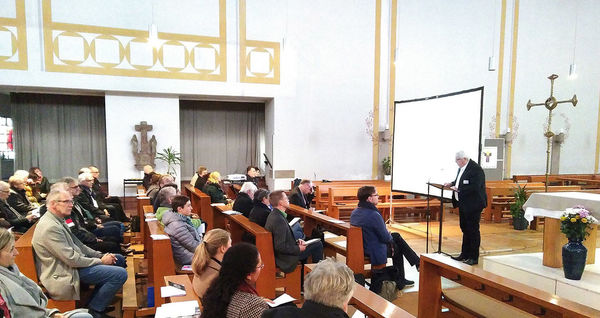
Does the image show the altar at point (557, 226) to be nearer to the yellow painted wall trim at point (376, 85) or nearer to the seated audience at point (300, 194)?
the seated audience at point (300, 194)

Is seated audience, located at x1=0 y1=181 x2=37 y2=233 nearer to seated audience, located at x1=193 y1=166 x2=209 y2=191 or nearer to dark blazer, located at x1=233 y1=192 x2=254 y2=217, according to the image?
dark blazer, located at x1=233 y1=192 x2=254 y2=217

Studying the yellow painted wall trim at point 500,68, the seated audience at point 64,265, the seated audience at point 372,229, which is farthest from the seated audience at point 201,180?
the yellow painted wall trim at point 500,68

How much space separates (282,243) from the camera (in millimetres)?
3373

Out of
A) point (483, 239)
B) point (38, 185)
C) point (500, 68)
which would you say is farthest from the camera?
point (500, 68)

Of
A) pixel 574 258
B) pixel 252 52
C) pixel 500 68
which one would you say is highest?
pixel 500 68

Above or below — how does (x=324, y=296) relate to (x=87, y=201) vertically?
above

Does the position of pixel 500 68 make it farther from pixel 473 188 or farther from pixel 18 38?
pixel 18 38

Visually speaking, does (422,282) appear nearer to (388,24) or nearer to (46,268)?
(46,268)

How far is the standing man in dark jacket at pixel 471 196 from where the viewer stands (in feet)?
14.3

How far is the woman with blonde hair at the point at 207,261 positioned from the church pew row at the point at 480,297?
1508mm

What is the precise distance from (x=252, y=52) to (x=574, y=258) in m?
8.12

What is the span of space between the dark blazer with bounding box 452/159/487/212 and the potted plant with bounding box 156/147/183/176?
6746 millimetres

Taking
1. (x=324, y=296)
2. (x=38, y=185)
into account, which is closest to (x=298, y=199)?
(x=324, y=296)

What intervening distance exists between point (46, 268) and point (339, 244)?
9.28 feet
